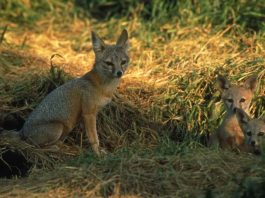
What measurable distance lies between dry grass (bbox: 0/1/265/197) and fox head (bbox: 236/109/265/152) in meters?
0.35

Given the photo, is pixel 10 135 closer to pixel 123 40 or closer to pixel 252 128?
pixel 123 40

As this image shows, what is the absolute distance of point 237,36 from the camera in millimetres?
10773

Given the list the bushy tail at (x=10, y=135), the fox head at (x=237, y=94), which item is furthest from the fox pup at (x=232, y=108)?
the bushy tail at (x=10, y=135)

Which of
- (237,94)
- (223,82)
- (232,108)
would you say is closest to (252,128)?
(232,108)

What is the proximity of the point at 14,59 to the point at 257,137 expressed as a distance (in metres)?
4.34

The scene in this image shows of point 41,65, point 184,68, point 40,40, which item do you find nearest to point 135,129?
point 184,68

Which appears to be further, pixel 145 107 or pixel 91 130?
pixel 145 107

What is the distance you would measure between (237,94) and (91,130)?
179 cm

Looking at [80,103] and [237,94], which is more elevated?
[237,94]

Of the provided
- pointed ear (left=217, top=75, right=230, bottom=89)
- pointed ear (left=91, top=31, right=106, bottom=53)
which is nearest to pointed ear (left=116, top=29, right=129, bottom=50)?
pointed ear (left=91, top=31, right=106, bottom=53)

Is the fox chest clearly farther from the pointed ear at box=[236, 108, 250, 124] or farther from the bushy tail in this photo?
the pointed ear at box=[236, 108, 250, 124]

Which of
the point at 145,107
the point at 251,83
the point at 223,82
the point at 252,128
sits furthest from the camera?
the point at 145,107

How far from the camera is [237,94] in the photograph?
812 cm

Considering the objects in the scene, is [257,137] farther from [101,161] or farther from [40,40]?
[40,40]
